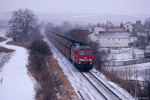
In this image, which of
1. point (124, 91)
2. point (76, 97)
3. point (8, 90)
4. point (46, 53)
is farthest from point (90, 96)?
point (46, 53)

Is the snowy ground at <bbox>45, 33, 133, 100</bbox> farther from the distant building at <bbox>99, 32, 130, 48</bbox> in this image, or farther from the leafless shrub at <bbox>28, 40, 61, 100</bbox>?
the distant building at <bbox>99, 32, 130, 48</bbox>

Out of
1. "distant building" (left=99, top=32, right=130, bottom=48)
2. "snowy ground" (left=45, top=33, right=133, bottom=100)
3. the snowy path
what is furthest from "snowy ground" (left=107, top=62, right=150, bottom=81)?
"distant building" (left=99, top=32, right=130, bottom=48)

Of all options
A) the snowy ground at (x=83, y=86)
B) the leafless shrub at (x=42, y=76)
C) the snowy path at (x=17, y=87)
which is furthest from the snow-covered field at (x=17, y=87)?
the snowy ground at (x=83, y=86)

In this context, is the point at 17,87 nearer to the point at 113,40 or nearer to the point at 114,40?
the point at 113,40

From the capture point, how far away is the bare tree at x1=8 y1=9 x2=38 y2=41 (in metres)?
64.6

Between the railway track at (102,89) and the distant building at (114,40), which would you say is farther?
the distant building at (114,40)

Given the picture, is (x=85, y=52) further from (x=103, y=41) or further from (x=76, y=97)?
(x=103, y=41)

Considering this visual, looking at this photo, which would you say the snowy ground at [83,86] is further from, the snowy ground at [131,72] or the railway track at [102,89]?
the snowy ground at [131,72]

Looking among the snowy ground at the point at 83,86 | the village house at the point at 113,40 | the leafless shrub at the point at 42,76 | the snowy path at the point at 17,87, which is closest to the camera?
the leafless shrub at the point at 42,76

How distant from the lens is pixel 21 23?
2557 inches

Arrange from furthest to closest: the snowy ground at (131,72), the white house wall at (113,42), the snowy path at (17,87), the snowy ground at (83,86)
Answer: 1. the white house wall at (113,42)
2. the snowy ground at (131,72)
3. the snowy ground at (83,86)
4. the snowy path at (17,87)

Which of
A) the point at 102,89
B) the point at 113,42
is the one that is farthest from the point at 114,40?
the point at 102,89

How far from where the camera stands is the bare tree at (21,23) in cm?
6456

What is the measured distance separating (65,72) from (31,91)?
24.4ft
